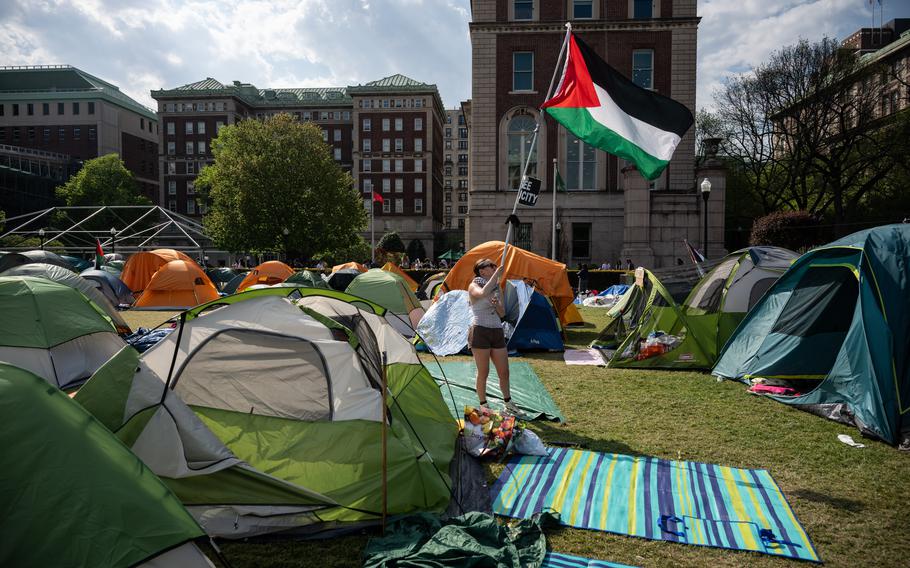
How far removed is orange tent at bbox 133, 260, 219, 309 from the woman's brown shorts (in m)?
15.2

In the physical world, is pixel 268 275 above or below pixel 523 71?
below

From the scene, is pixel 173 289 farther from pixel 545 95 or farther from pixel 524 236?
pixel 545 95

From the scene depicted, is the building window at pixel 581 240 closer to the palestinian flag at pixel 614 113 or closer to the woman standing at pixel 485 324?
the palestinian flag at pixel 614 113

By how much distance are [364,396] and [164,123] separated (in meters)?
75.3

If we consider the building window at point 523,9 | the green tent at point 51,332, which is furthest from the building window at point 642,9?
the green tent at point 51,332

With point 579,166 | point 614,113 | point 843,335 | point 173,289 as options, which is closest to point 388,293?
point 614,113

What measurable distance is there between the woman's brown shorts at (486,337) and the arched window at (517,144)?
77.3ft

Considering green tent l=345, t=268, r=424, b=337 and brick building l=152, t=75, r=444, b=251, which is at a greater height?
brick building l=152, t=75, r=444, b=251

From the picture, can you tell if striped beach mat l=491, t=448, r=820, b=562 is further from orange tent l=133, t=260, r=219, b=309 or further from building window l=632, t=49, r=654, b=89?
building window l=632, t=49, r=654, b=89

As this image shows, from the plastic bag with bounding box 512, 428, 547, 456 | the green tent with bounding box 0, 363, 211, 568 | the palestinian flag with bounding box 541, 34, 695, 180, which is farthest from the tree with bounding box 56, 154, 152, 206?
the green tent with bounding box 0, 363, 211, 568

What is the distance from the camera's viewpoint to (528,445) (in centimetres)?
559

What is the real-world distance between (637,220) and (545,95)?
805cm

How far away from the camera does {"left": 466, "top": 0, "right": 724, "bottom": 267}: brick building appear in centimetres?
Result: 2894

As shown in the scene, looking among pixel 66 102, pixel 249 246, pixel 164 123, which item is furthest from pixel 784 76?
pixel 66 102
